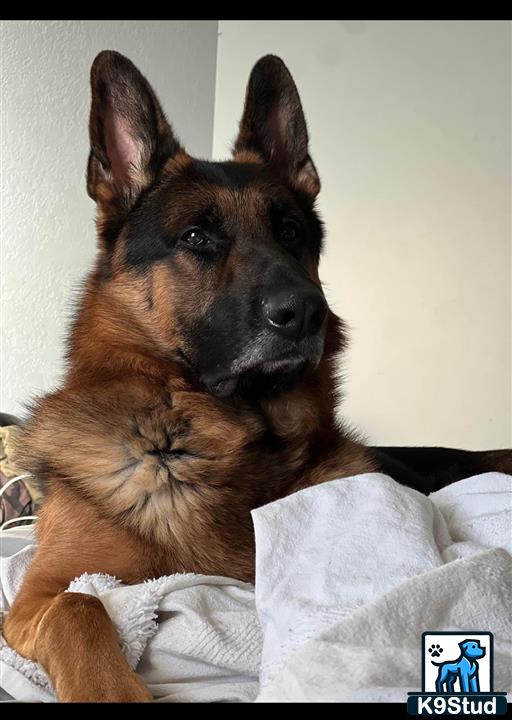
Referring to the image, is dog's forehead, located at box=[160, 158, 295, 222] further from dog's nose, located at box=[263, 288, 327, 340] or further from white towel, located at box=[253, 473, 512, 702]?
white towel, located at box=[253, 473, 512, 702]

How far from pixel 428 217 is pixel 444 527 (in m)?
3.00

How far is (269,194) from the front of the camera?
1755mm

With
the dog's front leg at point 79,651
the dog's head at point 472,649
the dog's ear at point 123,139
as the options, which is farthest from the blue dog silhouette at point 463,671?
the dog's ear at point 123,139

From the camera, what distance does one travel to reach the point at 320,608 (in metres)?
1.03

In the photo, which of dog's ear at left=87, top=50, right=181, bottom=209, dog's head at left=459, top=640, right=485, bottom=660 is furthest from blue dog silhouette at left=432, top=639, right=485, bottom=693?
dog's ear at left=87, top=50, right=181, bottom=209

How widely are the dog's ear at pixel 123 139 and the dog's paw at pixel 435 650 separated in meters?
1.20

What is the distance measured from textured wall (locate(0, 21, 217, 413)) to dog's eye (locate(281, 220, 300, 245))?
1.75 metres

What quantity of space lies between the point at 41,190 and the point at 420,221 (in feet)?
6.39

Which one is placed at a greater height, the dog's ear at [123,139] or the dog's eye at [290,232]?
the dog's ear at [123,139]

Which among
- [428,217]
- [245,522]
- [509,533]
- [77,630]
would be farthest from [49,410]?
[428,217]

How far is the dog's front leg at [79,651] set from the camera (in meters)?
0.96

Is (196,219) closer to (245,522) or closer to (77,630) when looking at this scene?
(245,522)

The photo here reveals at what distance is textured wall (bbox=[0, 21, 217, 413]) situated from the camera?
3.42 metres

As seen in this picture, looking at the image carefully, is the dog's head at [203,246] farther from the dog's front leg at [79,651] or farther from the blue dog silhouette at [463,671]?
the blue dog silhouette at [463,671]
